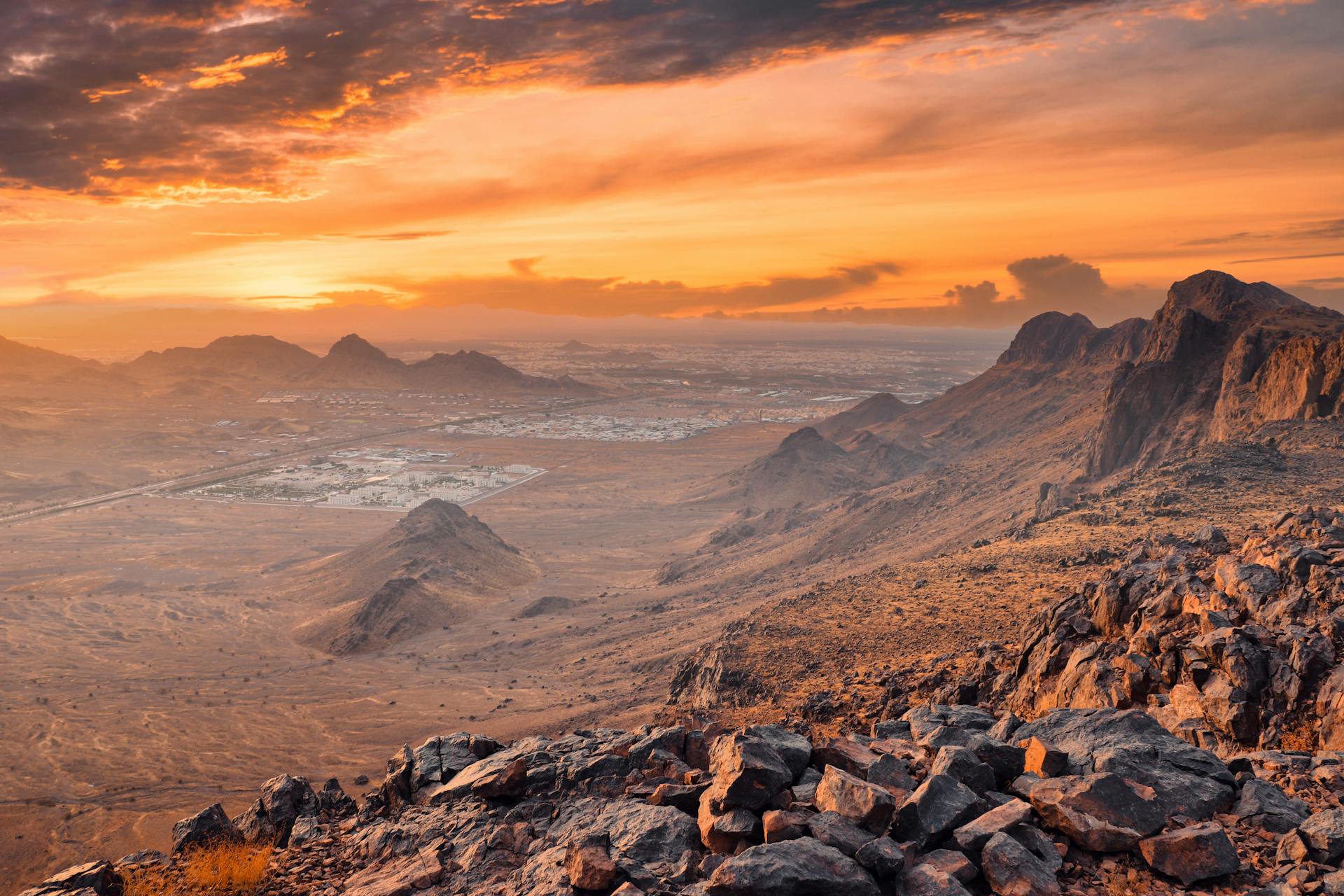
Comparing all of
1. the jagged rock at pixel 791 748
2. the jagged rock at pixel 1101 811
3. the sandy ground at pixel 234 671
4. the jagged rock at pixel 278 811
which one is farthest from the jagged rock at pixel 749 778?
the sandy ground at pixel 234 671

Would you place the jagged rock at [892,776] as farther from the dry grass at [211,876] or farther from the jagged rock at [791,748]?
the dry grass at [211,876]

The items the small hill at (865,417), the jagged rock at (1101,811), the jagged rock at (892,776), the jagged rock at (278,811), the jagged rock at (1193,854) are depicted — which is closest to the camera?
the jagged rock at (1193,854)

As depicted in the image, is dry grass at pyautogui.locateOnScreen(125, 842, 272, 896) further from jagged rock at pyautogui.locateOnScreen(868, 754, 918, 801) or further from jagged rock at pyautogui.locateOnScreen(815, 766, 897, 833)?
jagged rock at pyautogui.locateOnScreen(868, 754, 918, 801)

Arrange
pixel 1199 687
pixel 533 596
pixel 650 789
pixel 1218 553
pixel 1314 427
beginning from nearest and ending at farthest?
pixel 650 789
pixel 1199 687
pixel 1218 553
pixel 1314 427
pixel 533 596

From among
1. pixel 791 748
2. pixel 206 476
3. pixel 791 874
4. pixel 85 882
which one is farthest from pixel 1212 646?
pixel 206 476

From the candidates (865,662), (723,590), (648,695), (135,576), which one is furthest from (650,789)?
(135,576)

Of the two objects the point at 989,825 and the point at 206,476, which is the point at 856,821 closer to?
the point at 989,825

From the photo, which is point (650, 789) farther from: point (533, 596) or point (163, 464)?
point (163, 464)
